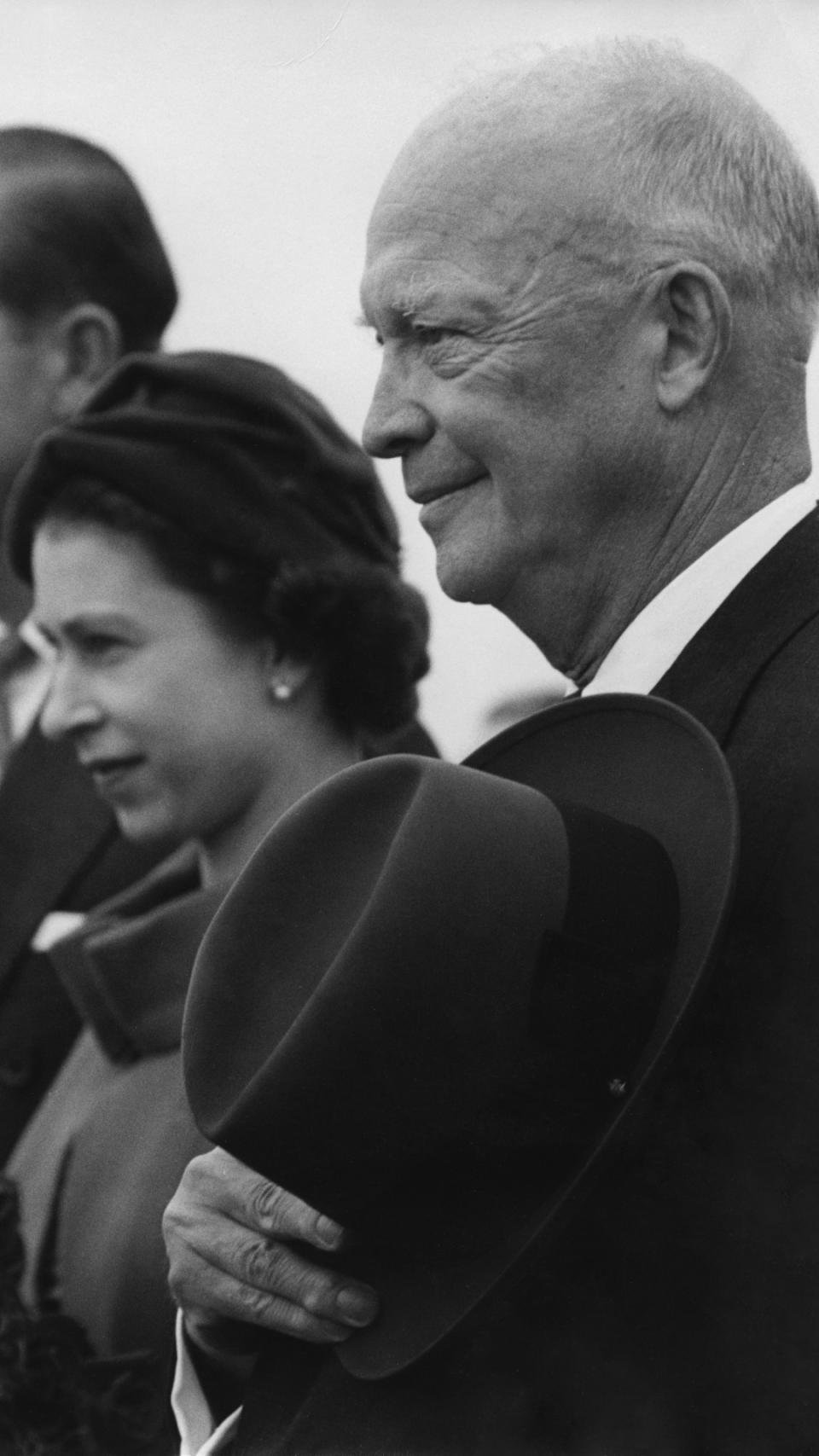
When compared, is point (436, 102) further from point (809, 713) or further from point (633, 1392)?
point (633, 1392)

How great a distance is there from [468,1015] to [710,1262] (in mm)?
264

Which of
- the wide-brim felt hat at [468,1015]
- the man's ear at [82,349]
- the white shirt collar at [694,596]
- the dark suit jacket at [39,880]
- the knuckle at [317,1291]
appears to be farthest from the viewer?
the man's ear at [82,349]

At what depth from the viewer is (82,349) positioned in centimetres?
378

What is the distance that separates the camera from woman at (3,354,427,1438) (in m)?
2.92

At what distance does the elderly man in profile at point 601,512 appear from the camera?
1.60m

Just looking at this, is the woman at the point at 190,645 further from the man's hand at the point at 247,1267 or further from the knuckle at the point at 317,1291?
the knuckle at the point at 317,1291

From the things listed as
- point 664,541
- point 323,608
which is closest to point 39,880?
point 323,608

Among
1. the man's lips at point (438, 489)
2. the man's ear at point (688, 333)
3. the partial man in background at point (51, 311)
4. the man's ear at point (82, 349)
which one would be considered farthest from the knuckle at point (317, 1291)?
the man's ear at point (82, 349)

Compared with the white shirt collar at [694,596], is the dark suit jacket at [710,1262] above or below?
below

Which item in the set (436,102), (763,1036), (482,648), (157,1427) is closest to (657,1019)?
(763,1036)

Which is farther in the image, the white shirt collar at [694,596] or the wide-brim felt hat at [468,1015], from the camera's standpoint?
the white shirt collar at [694,596]

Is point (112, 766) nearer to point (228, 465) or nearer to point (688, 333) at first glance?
point (228, 465)

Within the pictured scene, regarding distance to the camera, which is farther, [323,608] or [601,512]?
[323,608]

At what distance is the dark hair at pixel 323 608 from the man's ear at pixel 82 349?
2.65 feet
